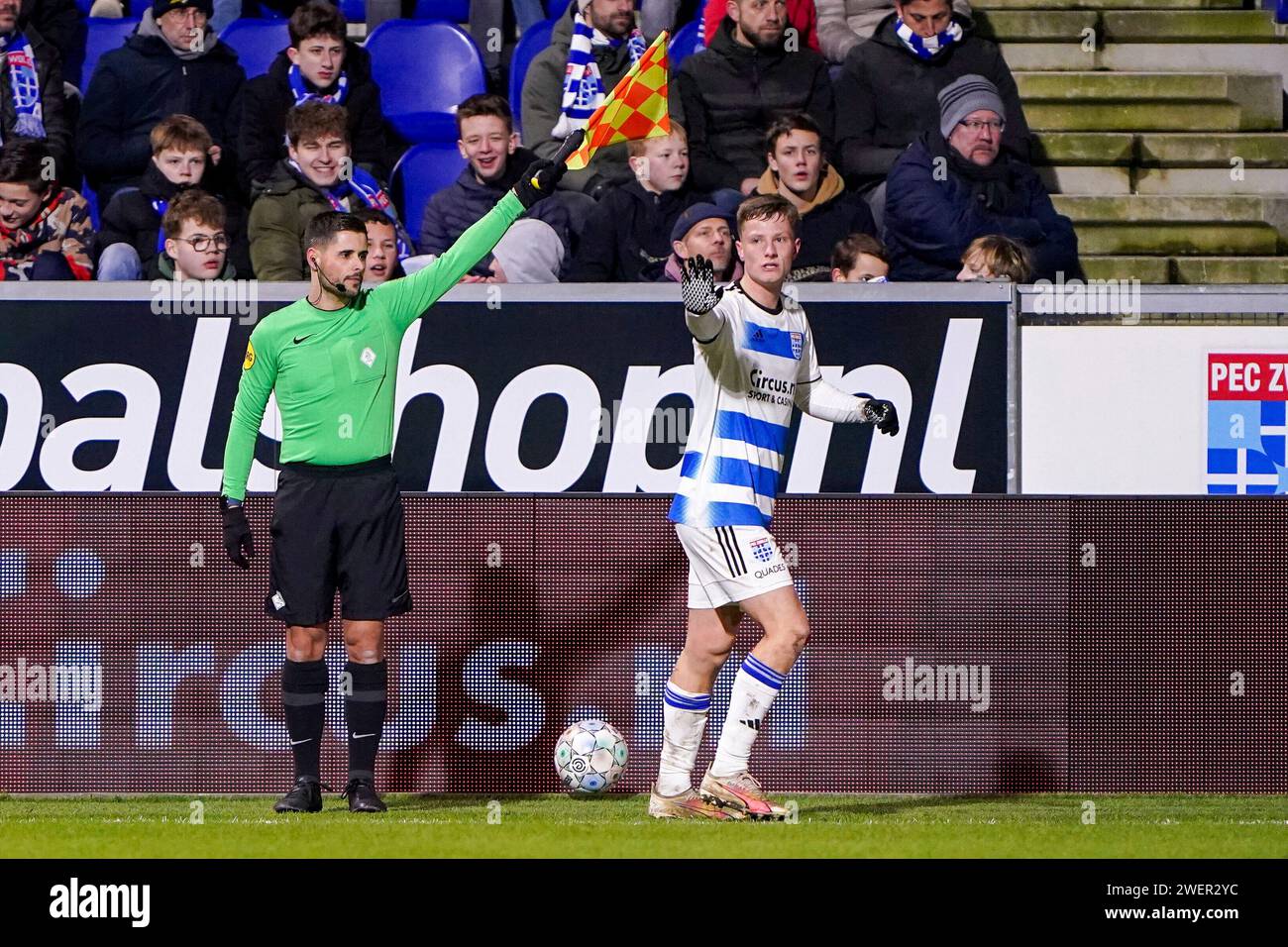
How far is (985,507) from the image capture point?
313 inches

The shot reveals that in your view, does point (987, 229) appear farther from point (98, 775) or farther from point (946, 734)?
point (98, 775)

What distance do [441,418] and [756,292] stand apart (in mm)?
2672

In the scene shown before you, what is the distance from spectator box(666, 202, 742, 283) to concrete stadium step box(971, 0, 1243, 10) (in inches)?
174

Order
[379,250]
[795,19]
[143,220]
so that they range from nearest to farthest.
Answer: [379,250], [143,220], [795,19]

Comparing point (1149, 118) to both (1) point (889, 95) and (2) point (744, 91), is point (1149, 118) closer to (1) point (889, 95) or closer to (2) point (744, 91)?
(1) point (889, 95)

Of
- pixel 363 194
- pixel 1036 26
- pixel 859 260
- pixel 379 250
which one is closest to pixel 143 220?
pixel 363 194

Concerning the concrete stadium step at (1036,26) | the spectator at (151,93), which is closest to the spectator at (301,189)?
the spectator at (151,93)

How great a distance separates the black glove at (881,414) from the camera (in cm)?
734

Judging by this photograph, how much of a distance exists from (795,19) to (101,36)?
14.3 feet

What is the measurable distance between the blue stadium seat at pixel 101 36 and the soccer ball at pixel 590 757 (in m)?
6.88

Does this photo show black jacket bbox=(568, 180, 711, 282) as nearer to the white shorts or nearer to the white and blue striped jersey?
the white and blue striped jersey

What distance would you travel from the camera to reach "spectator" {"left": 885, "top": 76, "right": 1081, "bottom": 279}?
1068 cm

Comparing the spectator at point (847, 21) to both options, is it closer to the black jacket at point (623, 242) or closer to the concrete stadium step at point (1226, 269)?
the concrete stadium step at point (1226, 269)

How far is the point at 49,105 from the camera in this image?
38.6ft
